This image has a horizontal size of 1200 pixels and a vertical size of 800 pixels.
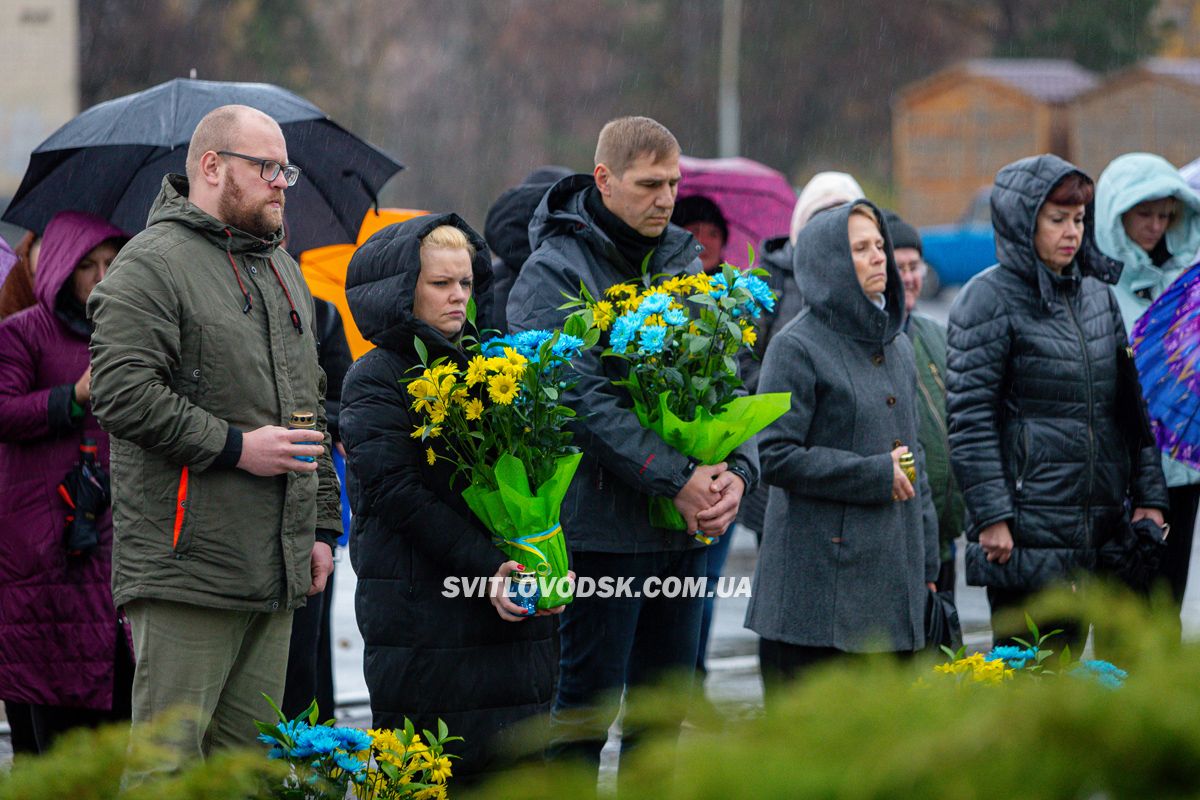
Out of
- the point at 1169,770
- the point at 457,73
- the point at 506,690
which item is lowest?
the point at 506,690

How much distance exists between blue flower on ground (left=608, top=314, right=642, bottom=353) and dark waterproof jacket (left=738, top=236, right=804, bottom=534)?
181 centimetres

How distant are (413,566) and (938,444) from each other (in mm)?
2632

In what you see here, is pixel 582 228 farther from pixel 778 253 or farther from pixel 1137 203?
pixel 1137 203

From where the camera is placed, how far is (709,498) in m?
4.39

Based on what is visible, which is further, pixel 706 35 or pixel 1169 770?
pixel 706 35

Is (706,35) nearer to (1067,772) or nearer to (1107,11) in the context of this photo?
(1107,11)

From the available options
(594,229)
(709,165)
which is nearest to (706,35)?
(709,165)

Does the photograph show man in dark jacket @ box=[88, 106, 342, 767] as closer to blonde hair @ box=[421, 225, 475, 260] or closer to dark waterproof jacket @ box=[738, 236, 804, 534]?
blonde hair @ box=[421, 225, 475, 260]

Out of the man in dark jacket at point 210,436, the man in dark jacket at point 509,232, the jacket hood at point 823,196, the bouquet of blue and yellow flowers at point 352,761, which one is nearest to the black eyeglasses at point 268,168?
the man in dark jacket at point 210,436

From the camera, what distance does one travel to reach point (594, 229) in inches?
183

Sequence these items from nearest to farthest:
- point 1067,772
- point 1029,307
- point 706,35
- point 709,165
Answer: point 1067,772 → point 1029,307 → point 709,165 → point 706,35

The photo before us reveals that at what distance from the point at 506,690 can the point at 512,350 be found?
0.91 m

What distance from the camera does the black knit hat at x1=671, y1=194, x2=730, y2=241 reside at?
6645 mm

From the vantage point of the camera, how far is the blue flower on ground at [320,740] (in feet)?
10.6
